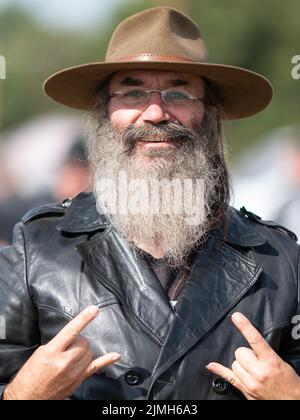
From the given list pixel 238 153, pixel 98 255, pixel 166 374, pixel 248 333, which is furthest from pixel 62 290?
pixel 238 153

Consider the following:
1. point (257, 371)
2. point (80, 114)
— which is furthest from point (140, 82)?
point (80, 114)

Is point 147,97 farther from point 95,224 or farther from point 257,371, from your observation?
point 257,371

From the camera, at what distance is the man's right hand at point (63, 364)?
339 centimetres

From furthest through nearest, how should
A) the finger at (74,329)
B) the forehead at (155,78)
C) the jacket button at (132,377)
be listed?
the forehead at (155,78), the jacket button at (132,377), the finger at (74,329)

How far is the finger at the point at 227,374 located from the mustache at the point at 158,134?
1057 millimetres

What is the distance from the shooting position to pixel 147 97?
13.5 feet

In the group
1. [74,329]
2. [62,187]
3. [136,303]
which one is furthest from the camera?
[62,187]

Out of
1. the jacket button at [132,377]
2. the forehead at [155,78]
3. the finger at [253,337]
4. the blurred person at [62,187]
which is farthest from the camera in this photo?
the blurred person at [62,187]

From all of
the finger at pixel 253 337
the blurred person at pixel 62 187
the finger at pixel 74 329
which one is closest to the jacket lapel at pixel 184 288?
the finger at pixel 253 337

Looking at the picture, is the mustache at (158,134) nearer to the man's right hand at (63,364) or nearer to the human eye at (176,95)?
the human eye at (176,95)

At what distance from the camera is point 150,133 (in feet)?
13.4

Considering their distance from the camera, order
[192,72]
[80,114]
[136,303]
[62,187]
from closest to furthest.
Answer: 1. [136,303]
2. [192,72]
3. [62,187]
4. [80,114]

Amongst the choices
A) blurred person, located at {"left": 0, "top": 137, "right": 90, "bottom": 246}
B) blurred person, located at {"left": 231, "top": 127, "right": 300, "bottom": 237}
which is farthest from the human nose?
blurred person, located at {"left": 0, "top": 137, "right": 90, "bottom": 246}

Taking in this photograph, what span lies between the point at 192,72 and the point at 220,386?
1.44 metres
